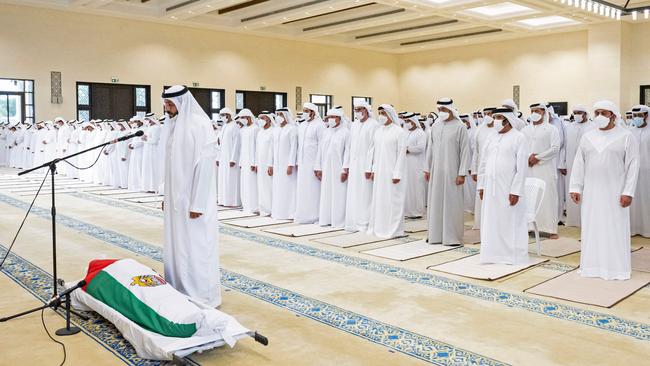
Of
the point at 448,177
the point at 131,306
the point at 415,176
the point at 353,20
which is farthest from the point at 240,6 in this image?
the point at 131,306

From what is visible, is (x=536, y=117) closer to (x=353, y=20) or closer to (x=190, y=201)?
(x=190, y=201)

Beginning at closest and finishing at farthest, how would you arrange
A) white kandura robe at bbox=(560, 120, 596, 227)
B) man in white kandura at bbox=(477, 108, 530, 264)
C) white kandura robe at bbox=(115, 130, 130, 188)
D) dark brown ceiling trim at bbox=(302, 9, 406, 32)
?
man in white kandura at bbox=(477, 108, 530, 264) < white kandura robe at bbox=(560, 120, 596, 227) < white kandura robe at bbox=(115, 130, 130, 188) < dark brown ceiling trim at bbox=(302, 9, 406, 32)

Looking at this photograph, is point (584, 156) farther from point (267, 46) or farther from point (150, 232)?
point (267, 46)

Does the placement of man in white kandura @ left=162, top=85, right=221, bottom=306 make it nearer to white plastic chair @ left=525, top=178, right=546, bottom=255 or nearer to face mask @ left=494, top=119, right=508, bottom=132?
face mask @ left=494, top=119, right=508, bottom=132

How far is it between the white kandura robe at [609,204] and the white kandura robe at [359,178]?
2.65 metres

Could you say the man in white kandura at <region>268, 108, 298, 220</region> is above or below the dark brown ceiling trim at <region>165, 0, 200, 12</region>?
below

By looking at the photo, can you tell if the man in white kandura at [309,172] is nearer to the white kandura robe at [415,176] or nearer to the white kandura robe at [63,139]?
the white kandura robe at [415,176]

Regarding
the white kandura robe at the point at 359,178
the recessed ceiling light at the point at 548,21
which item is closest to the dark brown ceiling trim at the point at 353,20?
the recessed ceiling light at the point at 548,21

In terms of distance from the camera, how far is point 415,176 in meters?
8.74

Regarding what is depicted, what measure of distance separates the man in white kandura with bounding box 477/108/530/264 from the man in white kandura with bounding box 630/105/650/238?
7.82 feet

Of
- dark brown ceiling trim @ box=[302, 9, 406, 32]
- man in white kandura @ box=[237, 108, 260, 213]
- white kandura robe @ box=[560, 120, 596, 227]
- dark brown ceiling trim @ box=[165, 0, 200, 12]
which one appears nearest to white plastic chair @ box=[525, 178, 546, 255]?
white kandura robe @ box=[560, 120, 596, 227]

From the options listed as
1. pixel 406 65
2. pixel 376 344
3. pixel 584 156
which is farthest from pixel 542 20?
pixel 376 344

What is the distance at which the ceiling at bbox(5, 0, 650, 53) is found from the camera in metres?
15.1

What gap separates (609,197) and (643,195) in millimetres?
2543
